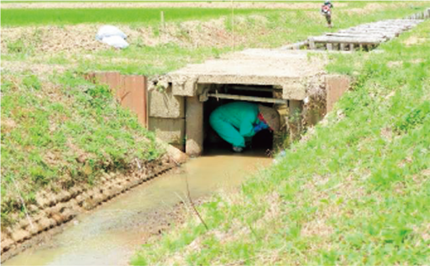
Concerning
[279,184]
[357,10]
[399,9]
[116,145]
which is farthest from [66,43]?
[399,9]

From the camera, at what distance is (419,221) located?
7371mm

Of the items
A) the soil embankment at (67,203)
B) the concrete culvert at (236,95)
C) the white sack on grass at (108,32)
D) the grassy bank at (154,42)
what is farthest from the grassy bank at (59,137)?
the white sack on grass at (108,32)

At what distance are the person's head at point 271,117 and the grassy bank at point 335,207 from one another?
13.3ft

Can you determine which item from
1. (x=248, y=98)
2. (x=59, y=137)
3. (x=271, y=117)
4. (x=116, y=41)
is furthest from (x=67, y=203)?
(x=116, y=41)

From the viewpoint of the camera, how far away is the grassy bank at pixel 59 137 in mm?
11695

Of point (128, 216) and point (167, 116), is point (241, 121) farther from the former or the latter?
point (128, 216)

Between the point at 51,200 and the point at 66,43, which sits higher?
the point at 66,43

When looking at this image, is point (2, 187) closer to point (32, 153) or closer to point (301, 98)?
point (32, 153)

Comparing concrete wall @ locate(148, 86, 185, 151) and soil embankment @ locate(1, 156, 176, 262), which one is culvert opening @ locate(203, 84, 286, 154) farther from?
soil embankment @ locate(1, 156, 176, 262)

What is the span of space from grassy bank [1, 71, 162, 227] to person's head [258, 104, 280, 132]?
2493 millimetres

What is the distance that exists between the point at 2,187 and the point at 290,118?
639cm

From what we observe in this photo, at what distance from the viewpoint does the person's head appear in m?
16.2

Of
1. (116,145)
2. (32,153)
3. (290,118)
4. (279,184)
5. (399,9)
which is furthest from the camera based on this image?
(399,9)

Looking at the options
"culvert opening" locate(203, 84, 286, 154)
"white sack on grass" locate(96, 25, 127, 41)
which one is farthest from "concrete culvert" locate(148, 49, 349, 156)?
"white sack on grass" locate(96, 25, 127, 41)
